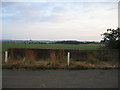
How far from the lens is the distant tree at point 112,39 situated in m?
13.9

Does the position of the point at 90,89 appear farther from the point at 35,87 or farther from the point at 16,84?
the point at 16,84

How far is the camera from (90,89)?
5621 millimetres

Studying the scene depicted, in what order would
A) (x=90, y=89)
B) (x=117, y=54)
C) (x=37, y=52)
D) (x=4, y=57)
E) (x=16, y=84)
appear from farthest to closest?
1. (x=37, y=52)
2. (x=117, y=54)
3. (x=4, y=57)
4. (x=16, y=84)
5. (x=90, y=89)

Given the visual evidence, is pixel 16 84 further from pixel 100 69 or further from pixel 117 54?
pixel 117 54

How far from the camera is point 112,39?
14977mm

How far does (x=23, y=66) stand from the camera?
10109 millimetres

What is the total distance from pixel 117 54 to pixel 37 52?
6064mm

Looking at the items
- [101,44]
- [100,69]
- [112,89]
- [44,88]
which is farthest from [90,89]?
[101,44]

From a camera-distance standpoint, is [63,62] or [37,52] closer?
[63,62]

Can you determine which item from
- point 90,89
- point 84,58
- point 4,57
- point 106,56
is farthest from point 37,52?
point 90,89

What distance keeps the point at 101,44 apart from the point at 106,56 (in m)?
3.28

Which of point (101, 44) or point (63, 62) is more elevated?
point (101, 44)

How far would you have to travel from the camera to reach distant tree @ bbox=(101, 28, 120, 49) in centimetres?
1392

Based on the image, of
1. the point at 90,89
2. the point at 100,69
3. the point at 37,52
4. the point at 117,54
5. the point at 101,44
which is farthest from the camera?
the point at 101,44
